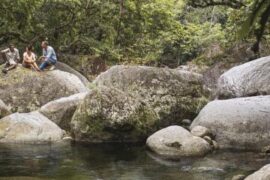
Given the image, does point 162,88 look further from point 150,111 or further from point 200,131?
point 200,131

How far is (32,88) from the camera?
15.5 m

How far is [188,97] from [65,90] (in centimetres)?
424

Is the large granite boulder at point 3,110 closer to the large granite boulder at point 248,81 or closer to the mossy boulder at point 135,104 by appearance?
the mossy boulder at point 135,104

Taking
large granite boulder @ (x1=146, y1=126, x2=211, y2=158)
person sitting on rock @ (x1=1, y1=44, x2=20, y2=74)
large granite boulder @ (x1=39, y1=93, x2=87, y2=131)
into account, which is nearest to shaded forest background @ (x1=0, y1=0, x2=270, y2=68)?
person sitting on rock @ (x1=1, y1=44, x2=20, y2=74)

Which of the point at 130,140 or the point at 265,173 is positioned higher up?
the point at 265,173

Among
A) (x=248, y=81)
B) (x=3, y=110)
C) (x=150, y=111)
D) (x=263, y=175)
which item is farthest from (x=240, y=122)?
(x=3, y=110)

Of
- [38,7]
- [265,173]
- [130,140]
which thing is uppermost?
[38,7]

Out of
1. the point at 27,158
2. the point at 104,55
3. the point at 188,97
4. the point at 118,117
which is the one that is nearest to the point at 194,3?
the point at 188,97

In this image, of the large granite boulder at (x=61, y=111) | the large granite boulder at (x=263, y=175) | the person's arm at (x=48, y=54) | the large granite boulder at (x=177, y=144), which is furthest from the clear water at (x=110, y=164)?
the person's arm at (x=48, y=54)

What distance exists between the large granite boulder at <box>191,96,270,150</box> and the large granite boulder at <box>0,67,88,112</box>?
17.1 feet

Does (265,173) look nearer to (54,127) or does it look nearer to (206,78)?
(54,127)

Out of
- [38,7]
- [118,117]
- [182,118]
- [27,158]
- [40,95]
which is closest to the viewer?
[27,158]

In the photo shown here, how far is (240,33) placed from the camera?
171cm

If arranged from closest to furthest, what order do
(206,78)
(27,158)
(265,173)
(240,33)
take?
(240,33) < (265,173) < (27,158) < (206,78)
